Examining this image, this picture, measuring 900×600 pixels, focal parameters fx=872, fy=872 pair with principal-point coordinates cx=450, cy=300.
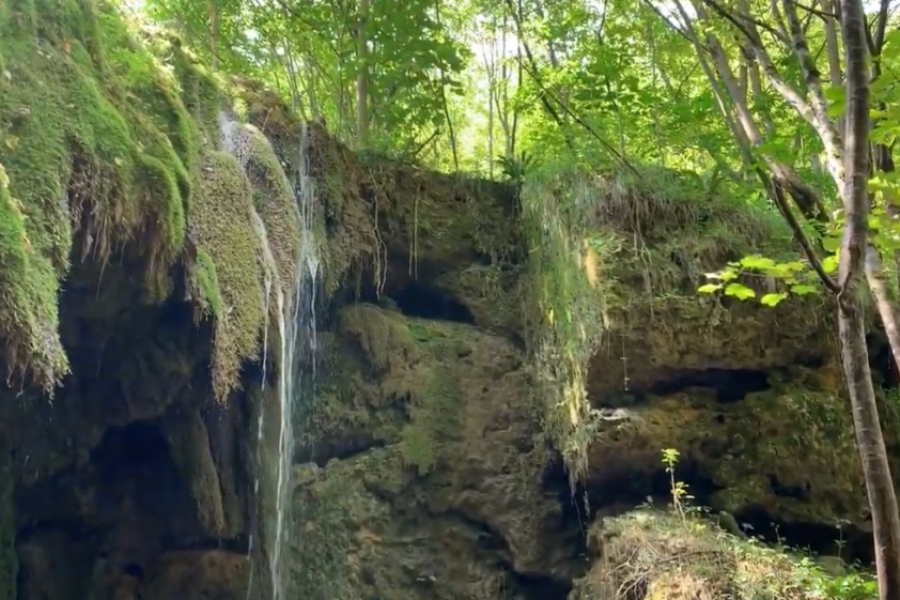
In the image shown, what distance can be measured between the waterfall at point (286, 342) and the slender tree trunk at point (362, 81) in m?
1.87

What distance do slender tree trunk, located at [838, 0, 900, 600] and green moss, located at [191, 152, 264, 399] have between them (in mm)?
4136

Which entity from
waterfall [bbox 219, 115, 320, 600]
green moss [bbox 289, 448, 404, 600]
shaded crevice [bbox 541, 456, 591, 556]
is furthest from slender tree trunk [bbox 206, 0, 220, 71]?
shaded crevice [bbox 541, 456, 591, 556]

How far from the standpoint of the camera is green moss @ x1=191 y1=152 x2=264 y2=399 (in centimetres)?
607

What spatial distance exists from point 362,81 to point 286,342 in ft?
13.6

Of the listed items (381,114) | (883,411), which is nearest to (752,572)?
(883,411)

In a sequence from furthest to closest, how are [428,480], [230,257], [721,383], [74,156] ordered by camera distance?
[428,480]
[721,383]
[230,257]
[74,156]

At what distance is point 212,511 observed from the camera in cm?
695

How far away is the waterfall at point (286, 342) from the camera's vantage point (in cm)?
702

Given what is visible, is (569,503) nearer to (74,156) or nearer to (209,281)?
(209,281)

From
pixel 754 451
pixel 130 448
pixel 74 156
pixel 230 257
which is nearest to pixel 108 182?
pixel 74 156

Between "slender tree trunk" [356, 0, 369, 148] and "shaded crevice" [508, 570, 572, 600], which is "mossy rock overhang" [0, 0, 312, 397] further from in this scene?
"shaded crevice" [508, 570, 572, 600]

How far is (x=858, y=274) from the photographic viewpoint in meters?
2.88

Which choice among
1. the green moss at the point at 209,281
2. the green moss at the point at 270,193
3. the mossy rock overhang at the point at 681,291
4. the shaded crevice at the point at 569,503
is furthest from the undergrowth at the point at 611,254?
the green moss at the point at 209,281

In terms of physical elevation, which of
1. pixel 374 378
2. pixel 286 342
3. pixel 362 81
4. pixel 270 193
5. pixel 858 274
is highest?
pixel 362 81
